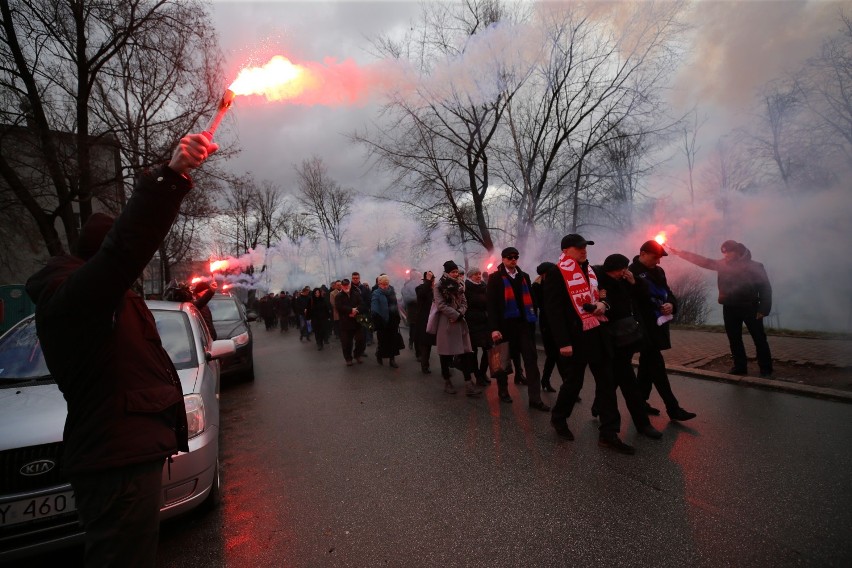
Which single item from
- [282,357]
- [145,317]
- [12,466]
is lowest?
[282,357]

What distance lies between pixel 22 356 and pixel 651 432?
224 inches

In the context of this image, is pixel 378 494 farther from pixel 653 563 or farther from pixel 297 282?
pixel 297 282

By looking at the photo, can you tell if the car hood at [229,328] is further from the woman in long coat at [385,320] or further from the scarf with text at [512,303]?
the scarf with text at [512,303]

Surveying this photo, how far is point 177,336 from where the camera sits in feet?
14.9

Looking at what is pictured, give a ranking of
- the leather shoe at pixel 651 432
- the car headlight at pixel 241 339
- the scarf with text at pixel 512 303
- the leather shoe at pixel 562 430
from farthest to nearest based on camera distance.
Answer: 1. the car headlight at pixel 241 339
2. the scarf with text at pixel 512 303
3. the leather shoe at pixel 562 430
4. the leather shoe at pixel 651 432

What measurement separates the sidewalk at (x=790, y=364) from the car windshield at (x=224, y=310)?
843 centimetres

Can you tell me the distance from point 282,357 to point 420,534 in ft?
34.2

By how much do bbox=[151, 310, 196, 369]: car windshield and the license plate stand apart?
1.48m

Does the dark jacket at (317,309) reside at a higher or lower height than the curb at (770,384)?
higher

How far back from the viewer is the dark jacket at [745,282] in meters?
6.27

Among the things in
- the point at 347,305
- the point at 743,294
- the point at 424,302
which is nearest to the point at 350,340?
the point at 347,305

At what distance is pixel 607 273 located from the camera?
462cm

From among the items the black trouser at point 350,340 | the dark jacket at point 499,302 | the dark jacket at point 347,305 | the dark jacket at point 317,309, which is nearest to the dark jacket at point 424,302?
the dark jacket at point 347,305

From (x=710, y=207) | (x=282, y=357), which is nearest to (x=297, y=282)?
(x=282, y=357)
